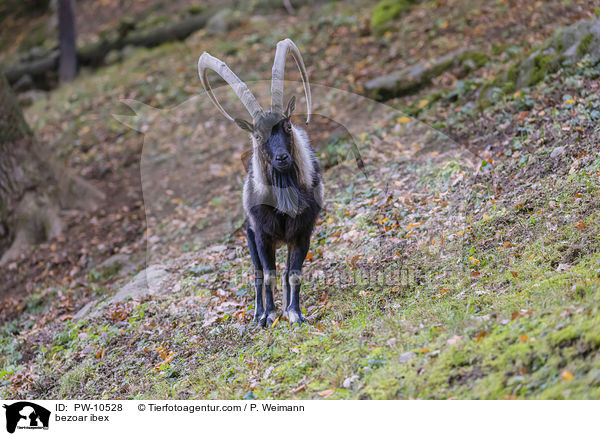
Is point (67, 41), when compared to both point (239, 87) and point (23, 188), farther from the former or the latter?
point (239, 87)

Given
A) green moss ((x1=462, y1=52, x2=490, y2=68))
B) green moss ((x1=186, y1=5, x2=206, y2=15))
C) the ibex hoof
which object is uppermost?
green moss ((x1=462, y1=52, x2=490, y2=68))

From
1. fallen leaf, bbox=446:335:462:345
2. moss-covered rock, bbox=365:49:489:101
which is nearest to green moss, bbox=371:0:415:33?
moss-covered rock, bbox=365:49:489:101

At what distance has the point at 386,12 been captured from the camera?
42.3 ft

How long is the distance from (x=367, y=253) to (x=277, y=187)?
1.30 metres

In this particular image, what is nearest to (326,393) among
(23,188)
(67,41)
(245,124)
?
(245,124)

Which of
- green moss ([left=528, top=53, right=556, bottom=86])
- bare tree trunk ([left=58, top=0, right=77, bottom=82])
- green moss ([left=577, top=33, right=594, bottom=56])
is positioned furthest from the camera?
bare tree trunk ([left=58, top=0, right=77, bottom=82])

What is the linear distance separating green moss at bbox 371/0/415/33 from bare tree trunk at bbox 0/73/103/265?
7.18 meters

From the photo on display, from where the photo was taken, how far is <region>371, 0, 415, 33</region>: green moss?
1262 centimetres

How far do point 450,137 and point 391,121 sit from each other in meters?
1.29

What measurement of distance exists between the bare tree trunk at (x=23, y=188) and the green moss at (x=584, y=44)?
793 centimetres
